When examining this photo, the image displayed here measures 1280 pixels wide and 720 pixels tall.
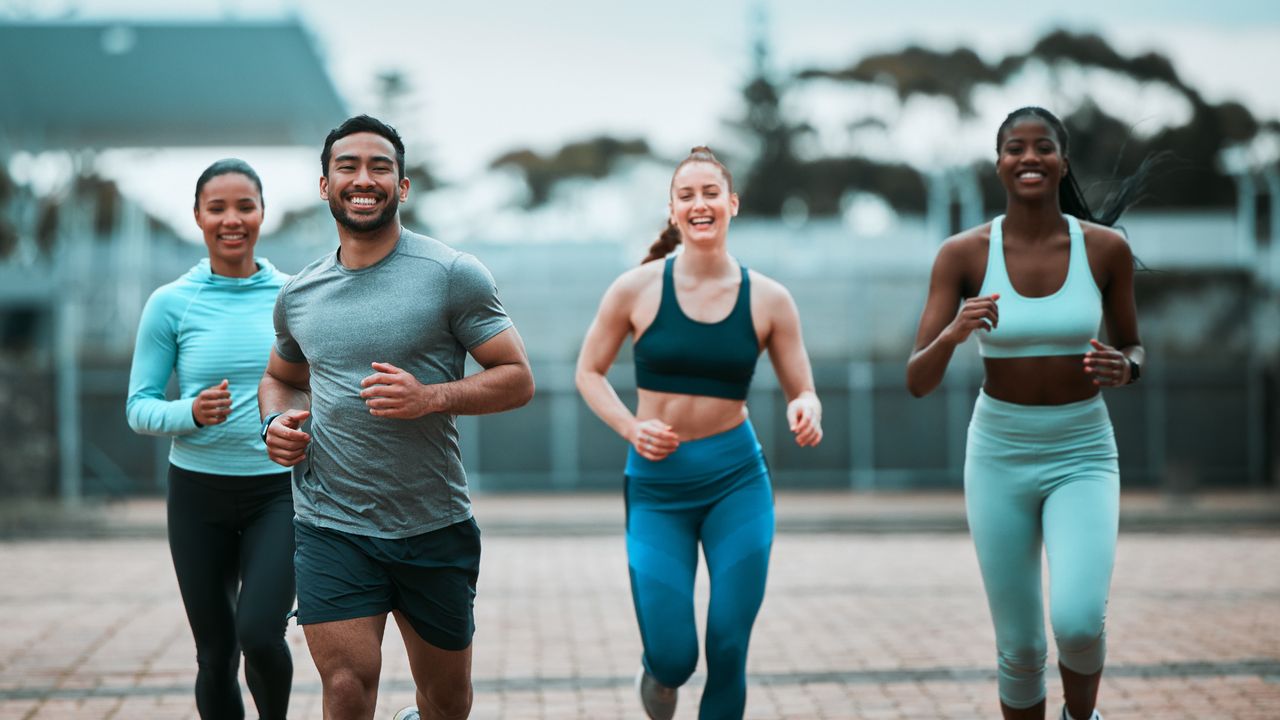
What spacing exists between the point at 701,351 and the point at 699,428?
0.84ft

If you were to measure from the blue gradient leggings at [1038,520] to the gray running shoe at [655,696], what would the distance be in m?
1.10

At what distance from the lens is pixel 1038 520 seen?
16.0ft

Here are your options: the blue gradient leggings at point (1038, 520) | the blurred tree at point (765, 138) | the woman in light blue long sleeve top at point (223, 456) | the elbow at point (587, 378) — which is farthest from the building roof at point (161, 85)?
the blurred tree at point (765, 138)

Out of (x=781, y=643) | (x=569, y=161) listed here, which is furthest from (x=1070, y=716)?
(x=569, y=161)

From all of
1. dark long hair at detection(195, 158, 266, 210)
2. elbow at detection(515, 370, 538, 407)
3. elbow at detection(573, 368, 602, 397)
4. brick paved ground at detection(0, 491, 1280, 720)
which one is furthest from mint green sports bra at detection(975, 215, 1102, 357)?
dark long hair at detection(195, 158, 266, 210)

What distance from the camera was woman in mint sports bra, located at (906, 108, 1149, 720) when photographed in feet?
15.5

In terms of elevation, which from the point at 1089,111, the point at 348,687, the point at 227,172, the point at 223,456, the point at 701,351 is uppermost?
the point at 1089,111

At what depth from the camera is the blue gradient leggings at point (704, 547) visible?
4.82 meters

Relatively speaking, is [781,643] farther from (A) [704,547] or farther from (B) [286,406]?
(B) [286,406]

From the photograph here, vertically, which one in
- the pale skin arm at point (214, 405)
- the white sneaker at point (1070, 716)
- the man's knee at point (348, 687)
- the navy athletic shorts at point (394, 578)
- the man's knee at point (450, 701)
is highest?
the pale skin arm at point (214, 405)

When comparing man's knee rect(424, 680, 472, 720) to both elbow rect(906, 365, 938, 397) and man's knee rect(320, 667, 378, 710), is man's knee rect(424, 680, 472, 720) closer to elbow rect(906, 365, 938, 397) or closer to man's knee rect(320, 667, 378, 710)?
man's knee rect(320, 667, 378, 710)

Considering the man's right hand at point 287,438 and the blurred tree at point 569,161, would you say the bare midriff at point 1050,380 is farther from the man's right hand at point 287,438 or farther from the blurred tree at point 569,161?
the blurred tree at point 569,161

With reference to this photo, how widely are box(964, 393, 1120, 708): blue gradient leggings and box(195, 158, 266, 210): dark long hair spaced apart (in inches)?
103

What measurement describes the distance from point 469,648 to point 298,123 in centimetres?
2538
